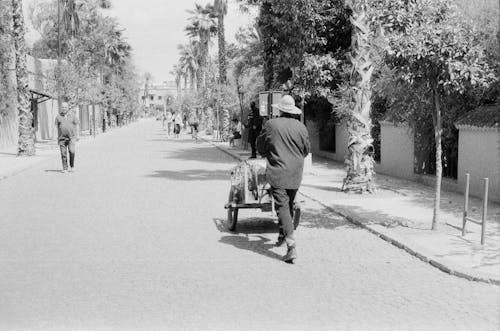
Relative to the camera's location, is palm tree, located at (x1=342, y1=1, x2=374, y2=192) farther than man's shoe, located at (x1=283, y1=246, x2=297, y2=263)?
Yes

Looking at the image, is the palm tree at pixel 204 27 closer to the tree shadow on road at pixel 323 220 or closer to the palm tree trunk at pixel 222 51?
the palm tree trunk at pixel 222 51

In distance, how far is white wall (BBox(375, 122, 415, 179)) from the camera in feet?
50.0

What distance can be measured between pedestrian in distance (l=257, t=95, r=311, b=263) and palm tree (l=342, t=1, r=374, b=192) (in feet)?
19.9

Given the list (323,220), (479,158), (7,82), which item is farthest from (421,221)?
(7,82)

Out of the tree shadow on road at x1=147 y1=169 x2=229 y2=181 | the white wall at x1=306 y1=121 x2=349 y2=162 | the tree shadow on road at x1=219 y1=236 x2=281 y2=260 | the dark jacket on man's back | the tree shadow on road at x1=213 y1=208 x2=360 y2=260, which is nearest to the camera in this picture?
the tree shadow on road at x1=219 y1=236 x2=281 y2=260

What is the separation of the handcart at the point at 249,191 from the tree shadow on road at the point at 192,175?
7.07m

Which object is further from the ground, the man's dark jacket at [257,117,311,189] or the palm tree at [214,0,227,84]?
the palm tree at [214,0,227,84]

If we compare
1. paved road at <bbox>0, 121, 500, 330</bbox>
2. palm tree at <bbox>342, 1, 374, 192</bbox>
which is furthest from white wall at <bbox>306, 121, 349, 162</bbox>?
paved road at <bbox>0, 121, 500, 330</bbox>

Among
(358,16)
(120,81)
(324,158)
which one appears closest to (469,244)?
(358,16)

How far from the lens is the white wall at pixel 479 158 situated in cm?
1141

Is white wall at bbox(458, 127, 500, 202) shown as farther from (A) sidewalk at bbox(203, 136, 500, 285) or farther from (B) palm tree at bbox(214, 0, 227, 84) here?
(B) palm tree at bbox(214, 0, 227, 84)

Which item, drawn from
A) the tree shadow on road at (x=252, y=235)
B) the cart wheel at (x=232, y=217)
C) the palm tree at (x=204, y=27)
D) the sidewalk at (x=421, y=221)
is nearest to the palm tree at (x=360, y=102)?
the sidewalk at (x=421, y=221)

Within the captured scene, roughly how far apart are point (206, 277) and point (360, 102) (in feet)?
25.6

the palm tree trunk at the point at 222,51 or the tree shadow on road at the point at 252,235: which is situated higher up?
the palm tree trunk at the point at 222,51
